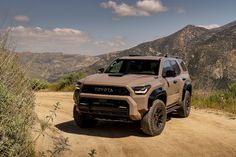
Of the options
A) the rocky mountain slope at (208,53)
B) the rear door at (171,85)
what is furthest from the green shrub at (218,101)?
the rocky mountain slope at (208,53)

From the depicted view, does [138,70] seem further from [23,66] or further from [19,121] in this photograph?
[19,121]

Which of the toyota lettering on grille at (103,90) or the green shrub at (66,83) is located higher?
the toyota lettering on grille at (103,90)

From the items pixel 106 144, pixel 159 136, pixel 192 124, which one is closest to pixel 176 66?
pixel 192 124

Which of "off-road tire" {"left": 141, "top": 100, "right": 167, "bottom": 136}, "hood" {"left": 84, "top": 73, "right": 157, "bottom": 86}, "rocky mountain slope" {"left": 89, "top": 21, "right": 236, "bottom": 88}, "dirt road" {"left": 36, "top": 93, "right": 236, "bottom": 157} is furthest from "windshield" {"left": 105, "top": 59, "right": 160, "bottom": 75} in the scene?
"rocky mountain slope" {"left": 89, "top": 21, "right": 236, "bottom": 88}

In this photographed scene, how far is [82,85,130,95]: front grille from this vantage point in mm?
9125

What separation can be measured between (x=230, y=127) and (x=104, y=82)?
4.23 meters

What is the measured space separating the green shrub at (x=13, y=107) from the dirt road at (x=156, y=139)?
1839mm

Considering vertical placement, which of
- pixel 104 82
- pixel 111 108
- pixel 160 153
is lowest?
pixel 160 153

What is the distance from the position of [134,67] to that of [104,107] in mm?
2057

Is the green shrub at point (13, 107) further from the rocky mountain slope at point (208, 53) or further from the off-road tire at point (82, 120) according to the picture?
the rocky mountain slope at point (208, 53)

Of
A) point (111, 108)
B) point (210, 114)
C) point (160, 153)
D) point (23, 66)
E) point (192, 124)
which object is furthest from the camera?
point (210, 114)

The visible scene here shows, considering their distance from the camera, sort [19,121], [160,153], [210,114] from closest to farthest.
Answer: [19,121] → [160,153] → [210,114]

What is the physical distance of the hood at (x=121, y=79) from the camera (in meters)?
9.27

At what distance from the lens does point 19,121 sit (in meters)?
6.21
